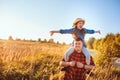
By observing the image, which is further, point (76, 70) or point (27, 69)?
point (27, 69)

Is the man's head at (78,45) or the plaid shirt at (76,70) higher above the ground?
the man's head at (78,45)

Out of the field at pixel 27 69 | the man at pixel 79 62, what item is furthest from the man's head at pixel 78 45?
the field at pixel 27 69

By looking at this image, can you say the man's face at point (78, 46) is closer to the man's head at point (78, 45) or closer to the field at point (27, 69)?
the man's head at point (78, 45)

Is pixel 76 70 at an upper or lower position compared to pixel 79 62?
lower

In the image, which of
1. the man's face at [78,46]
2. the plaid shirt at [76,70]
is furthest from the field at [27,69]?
the man's face at [78,46]

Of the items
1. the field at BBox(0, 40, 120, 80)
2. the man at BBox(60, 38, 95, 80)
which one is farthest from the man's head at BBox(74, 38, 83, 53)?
the field at BBox(0, 40, 120, 80)

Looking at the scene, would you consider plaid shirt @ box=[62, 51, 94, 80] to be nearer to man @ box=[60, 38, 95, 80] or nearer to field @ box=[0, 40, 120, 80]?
man @ box=[60, 38, 95, 80]

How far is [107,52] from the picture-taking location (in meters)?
6.21

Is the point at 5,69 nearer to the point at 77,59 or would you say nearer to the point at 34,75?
the point at 34,75

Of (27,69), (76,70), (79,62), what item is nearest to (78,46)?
(79,62)

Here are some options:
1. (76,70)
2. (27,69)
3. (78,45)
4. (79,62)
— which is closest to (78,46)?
(78,45)

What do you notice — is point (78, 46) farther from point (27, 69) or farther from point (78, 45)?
point (27, 69)

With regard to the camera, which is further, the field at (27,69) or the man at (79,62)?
the field at (27,69)

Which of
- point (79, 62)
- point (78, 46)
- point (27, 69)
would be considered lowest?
point (27, 69)
